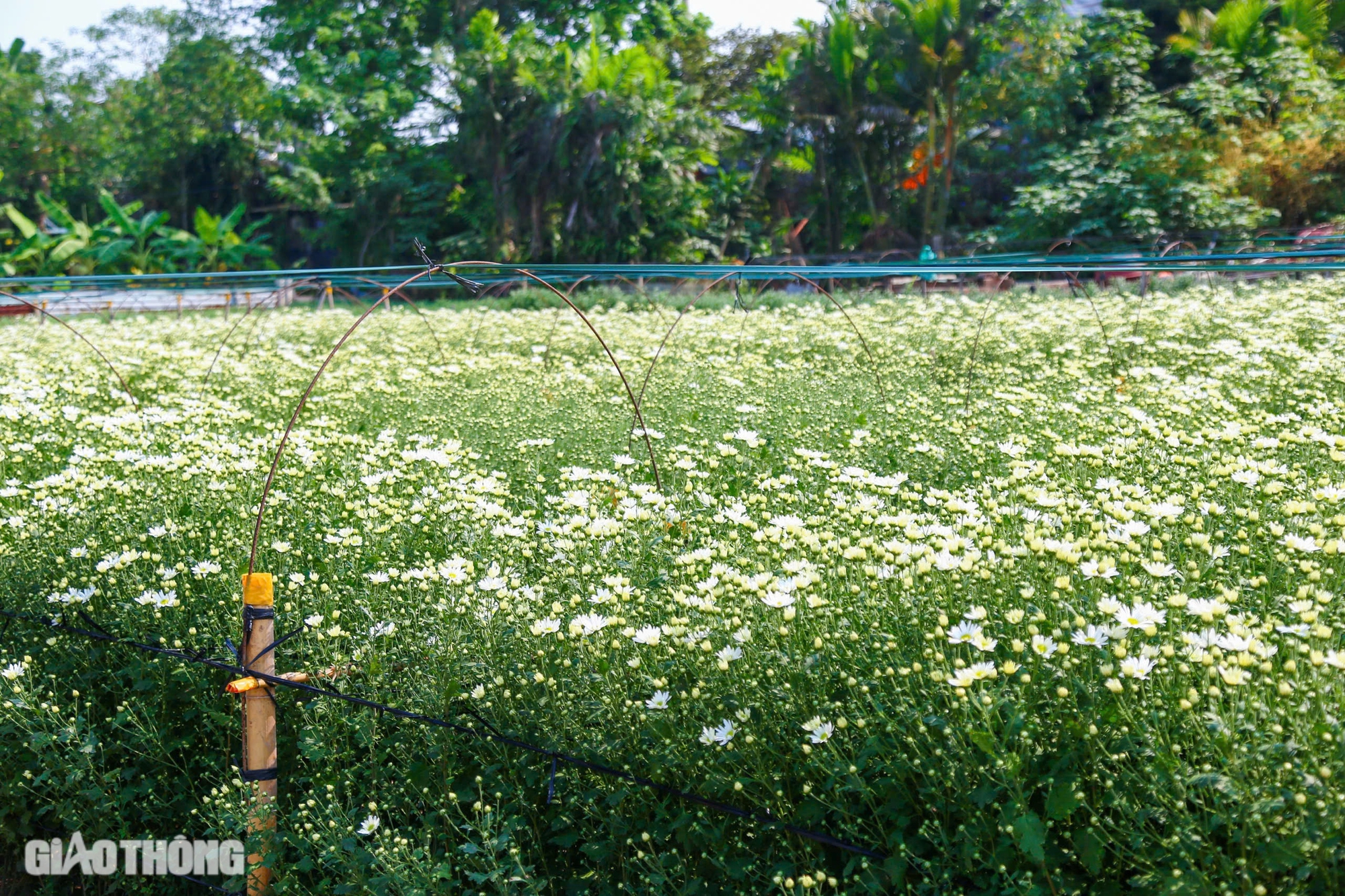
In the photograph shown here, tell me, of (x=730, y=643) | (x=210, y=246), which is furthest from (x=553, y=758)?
(x=210, y=246)

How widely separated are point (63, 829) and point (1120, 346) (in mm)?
6318

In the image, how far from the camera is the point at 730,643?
7.66 feet

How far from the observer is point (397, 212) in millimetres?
22984

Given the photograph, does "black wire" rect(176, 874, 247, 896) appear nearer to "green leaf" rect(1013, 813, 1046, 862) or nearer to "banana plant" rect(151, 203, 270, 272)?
"green leaf" rect(1013, 813, 1046, 862)

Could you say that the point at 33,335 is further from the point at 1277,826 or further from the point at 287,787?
the point at 1277,826

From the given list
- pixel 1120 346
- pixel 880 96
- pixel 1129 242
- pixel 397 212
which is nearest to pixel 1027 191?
pixel 1129 242

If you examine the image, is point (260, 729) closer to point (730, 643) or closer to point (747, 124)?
point (730, 643)

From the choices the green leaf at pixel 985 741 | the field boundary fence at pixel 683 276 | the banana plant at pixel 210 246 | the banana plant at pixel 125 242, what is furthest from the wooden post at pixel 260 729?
the banana plant at pixel 210 246

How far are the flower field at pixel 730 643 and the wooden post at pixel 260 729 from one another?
0.05 metres

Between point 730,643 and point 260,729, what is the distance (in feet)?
3.95

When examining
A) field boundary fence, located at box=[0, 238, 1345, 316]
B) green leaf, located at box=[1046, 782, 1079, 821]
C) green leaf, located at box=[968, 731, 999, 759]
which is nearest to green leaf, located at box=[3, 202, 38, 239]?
field boundary fence, located at box=[0, 238, 1345, 316]

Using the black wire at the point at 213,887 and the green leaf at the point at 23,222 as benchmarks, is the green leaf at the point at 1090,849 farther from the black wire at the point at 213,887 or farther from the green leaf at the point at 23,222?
the green leaf at the point at 23,222

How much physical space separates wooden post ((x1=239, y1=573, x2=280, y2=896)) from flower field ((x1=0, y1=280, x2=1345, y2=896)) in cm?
5

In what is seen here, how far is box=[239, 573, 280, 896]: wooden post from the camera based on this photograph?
8.14ft
